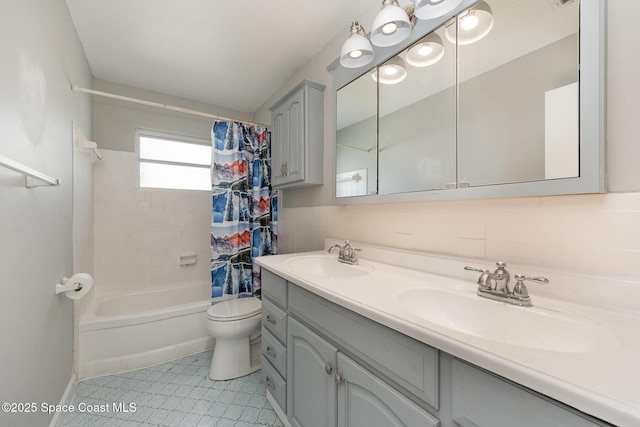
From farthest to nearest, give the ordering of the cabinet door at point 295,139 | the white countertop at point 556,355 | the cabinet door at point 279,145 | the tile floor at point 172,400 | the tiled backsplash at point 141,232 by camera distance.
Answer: the tiled backsplash at point 141,232
the cabinet door at point 279,145
the cabinet door at point 295,139
the tile floor at point 172,400
the white countertop at point 556,355

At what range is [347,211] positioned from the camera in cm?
173

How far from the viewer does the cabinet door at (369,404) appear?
0.67 metres

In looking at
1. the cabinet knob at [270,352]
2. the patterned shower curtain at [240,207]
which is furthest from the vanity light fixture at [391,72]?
the cabinet knob at [270,352]

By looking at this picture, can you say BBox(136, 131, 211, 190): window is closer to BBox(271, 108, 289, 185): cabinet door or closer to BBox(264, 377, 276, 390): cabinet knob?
BBox(271, 108, 289, 185): cabinet door

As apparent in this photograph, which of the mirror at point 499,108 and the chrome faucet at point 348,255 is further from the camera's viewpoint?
the chrome faucet at point 348,255

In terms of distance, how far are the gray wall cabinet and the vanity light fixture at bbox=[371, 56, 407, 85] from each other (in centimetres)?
119

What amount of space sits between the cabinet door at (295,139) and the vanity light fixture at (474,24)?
3.51 feet

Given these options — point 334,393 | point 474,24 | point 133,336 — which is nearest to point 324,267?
point 334,393

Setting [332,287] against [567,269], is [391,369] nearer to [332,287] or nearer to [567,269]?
[332,287]

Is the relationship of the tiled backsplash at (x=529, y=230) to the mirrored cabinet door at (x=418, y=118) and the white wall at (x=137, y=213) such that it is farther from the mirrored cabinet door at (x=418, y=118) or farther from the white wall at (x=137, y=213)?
the white wall at (x=137, y=213)

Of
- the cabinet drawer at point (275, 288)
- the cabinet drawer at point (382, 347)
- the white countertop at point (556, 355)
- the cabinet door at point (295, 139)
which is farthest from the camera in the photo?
the cabinet door at point (295, 139)

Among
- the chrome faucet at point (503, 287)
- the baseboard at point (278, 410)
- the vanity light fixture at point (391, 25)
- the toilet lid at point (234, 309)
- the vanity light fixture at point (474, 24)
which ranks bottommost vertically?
the baseboard at point (278, 410)

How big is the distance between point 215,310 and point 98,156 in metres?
1.73

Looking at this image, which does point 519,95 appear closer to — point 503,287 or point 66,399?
point 503,287
